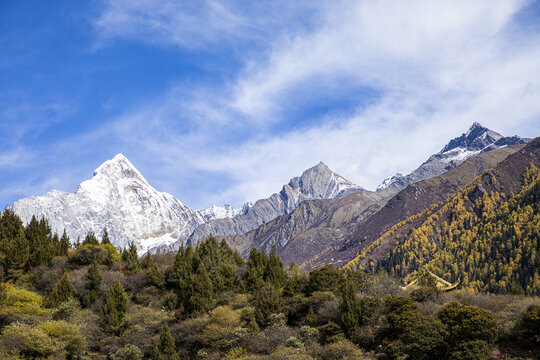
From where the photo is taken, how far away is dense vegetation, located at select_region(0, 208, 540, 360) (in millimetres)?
59719

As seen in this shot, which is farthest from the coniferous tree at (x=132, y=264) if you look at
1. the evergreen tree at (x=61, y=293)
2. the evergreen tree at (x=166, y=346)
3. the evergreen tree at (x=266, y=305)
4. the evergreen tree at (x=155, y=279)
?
the evergreen tree at (x=266, y=305)

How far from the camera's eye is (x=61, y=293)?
86125mm

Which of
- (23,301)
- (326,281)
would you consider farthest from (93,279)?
(326,281)

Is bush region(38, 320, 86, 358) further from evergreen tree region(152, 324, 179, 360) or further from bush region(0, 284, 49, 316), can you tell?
evergreen tree region(152, 324, 179, 360)

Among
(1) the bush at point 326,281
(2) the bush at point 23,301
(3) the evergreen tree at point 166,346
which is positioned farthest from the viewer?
(1) the bush at point 326,281

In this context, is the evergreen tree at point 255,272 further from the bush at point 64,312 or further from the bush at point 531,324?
the bush at point 531,324

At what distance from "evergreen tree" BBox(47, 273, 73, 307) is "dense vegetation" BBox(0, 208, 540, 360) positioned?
0.75 ft

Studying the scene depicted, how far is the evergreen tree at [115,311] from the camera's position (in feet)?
263

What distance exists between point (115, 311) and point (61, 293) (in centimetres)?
1286

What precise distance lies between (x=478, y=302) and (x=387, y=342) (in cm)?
2032

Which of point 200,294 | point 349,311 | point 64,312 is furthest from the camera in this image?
point 200,294

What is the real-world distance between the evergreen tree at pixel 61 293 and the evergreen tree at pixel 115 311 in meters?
7.15

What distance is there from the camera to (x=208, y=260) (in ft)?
332

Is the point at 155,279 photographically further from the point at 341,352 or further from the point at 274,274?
the point at 341,352
